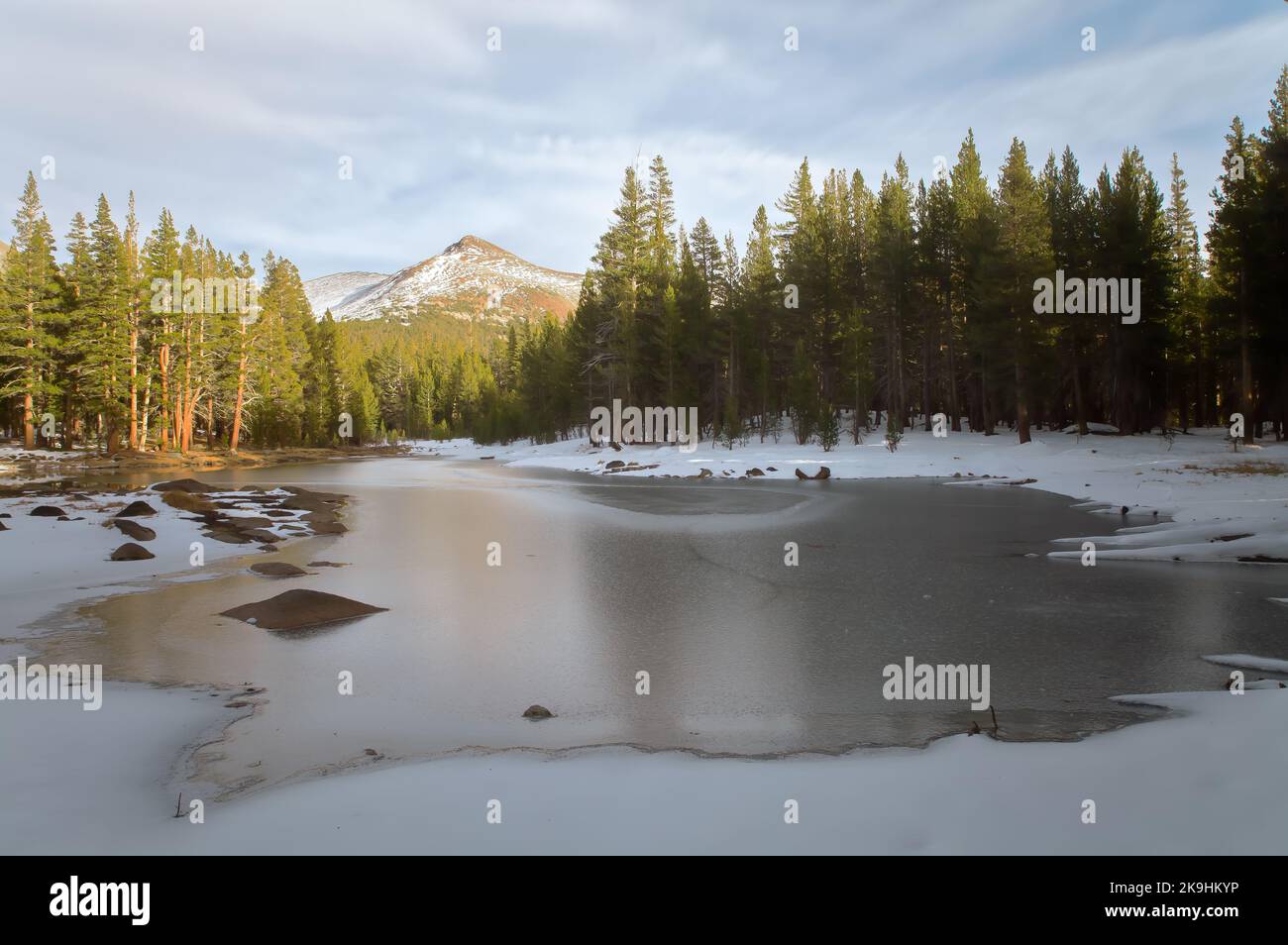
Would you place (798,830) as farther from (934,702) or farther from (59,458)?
(59,458)

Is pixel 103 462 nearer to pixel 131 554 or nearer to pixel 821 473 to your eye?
pixel 131 554

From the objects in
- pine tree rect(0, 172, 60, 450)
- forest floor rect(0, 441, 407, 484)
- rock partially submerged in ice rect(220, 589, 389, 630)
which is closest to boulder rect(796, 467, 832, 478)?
rock partially submerged in ice rect(220, 589, 389, 630)

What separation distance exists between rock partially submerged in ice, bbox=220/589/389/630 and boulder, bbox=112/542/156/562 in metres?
5.01

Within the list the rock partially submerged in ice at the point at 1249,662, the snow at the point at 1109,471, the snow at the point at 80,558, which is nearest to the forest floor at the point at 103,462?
the snow at the point at 80,558

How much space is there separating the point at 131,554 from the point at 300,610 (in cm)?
622

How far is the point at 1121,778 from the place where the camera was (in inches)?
166

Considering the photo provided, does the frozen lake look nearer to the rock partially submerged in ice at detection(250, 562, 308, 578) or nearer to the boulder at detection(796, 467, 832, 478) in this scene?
the rock partially submerged in ice at detection(250, 562, 308, 578)

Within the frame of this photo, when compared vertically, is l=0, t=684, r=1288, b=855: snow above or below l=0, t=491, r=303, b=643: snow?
below

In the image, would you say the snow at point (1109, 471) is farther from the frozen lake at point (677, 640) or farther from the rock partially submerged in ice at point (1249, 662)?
the rock partially submerged in ice at point (1249, 662)

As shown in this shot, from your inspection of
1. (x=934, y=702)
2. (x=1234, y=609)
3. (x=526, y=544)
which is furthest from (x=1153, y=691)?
(x=526, y=544)

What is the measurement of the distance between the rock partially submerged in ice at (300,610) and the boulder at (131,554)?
16.4 feet

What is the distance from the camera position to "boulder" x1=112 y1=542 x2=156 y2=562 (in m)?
13.1
